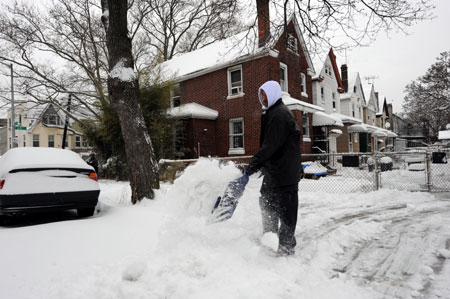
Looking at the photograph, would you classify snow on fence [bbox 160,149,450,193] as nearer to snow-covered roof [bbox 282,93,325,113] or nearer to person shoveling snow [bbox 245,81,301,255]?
person shoveling snow [bbox 245,81,301,255]

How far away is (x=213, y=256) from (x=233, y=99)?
12597 millimetres

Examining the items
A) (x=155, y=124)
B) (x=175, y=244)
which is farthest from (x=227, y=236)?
(x=155, y=124)

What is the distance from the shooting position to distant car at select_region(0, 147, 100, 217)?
4.30 m

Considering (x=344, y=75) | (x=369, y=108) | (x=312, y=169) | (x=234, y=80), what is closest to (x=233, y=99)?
(x=234, y=80)

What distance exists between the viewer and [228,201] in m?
3.05

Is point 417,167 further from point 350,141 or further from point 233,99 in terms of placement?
point 350,141

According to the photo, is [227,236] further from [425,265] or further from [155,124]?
[155,124]

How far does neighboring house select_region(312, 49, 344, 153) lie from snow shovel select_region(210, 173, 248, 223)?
12.2 m

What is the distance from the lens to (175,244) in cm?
295

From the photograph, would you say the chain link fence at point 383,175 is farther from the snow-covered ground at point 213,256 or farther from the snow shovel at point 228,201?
the snow shovel at point 228,201

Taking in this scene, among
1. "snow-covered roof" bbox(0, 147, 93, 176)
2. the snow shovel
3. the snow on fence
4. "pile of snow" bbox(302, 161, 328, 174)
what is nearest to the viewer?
the snow shovel

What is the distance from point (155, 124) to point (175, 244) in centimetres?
889

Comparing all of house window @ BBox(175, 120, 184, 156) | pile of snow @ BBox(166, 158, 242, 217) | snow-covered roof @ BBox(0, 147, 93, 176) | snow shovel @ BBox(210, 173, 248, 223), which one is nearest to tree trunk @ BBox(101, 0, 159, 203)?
snow-covered roof @ BBox(0, 147, 93, 176)

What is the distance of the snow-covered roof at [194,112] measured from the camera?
13.6 meters
